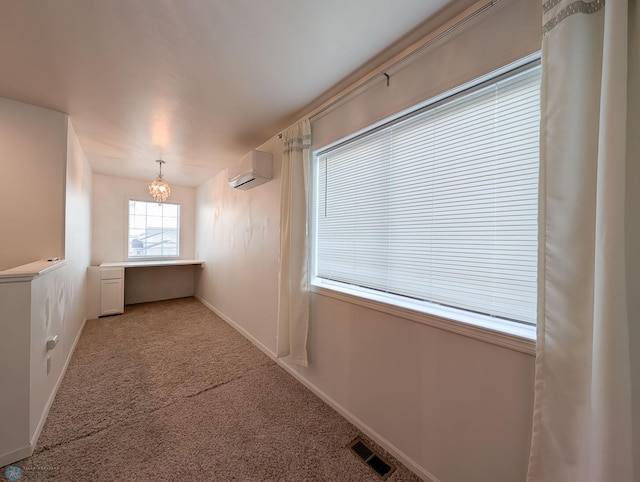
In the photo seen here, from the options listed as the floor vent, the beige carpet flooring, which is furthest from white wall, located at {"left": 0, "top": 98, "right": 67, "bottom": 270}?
the floor vent

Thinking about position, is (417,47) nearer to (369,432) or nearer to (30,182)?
(369,432)

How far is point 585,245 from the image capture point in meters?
0.83

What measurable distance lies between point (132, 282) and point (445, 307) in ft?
18.2

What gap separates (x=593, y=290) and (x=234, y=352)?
300 centimetres

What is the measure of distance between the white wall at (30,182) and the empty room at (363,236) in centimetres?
2

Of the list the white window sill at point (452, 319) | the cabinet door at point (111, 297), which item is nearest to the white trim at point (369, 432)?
the white window sill at point (452, 319)

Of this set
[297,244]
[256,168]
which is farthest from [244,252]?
[297,244]

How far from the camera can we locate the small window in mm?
4812

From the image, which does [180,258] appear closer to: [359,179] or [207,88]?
[207,88]

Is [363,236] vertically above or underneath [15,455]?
above

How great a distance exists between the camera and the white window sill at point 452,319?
1.05 m

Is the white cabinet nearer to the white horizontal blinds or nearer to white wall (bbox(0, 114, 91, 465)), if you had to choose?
white wall (bbox(0, 114, 91, 465))

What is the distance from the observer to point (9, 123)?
2066 millimetres

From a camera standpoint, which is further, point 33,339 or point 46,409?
point 46,409
